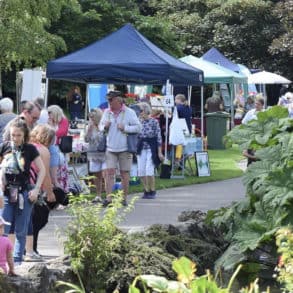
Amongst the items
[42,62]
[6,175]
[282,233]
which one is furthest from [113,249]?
[42,62]

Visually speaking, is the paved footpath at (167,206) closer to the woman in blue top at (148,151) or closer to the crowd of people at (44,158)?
the woman in blue top at (148,151)

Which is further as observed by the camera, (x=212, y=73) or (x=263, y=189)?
(x=212, y=73)

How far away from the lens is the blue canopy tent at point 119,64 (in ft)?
53.1

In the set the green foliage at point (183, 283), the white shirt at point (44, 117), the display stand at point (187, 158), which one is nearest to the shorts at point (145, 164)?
the white shirt at point (44, 117)

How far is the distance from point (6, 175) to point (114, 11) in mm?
34132

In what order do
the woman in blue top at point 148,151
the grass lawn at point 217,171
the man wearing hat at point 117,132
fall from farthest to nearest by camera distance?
the grass lawn at point 217,171
the woman in blue top at point 148,151
the man wearing hat at point 117,132

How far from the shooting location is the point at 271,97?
52.5 meters

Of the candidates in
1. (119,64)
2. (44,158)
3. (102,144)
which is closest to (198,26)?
(119,64)

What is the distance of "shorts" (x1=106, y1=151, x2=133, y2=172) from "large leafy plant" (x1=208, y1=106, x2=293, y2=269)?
515 centimetres

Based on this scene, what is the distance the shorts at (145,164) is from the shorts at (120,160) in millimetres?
996

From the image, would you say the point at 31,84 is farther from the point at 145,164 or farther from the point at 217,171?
the point at 145,164

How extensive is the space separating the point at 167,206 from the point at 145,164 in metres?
1.10

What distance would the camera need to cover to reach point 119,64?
1616 cm

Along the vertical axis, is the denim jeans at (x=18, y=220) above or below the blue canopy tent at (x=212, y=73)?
below
